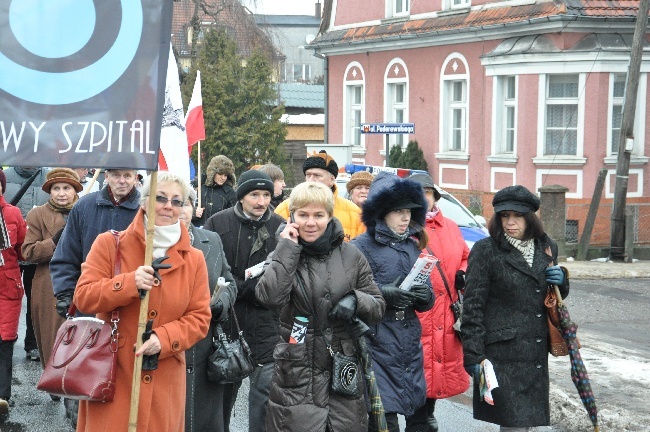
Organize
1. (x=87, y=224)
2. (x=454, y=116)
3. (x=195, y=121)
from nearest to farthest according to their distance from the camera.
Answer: (x=87, y=224) → (x=195, y=121) → (x=454, y=116)

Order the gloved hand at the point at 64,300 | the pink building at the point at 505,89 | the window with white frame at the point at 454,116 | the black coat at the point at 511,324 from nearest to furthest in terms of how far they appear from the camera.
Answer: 1. the black coat at the point at 511,324
2. the gloved hand at the point at 64,300
3. the pink building at the point at 505,89
4. the window with white frame at the point at 454,116

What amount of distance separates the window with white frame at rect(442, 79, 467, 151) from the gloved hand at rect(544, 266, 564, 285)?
22.4m

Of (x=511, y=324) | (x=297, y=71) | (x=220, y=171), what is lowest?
(x=511, y=324)

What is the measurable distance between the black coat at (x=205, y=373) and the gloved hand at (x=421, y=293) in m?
1.04

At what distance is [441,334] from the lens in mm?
6930

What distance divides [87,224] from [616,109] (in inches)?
761

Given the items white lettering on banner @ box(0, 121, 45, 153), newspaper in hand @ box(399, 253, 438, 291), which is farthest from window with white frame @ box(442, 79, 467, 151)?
white lettering on banner @ box(0, 121, 45, 153)

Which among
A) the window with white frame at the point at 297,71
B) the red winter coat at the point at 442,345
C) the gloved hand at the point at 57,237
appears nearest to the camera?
the red winter coat at the point at 442,345

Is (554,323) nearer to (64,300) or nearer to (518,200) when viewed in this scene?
(518,200)

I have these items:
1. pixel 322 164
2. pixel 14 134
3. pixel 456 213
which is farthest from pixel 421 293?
pixel 456 213

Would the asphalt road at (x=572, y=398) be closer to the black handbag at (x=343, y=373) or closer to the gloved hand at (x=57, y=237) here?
the gloved hand at (x=57, y=237)

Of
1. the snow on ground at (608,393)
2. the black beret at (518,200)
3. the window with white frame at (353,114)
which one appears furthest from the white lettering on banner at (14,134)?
the window with white frame at (353,114)

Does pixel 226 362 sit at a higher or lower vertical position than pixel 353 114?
lower

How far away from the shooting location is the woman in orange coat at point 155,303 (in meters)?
4.89
